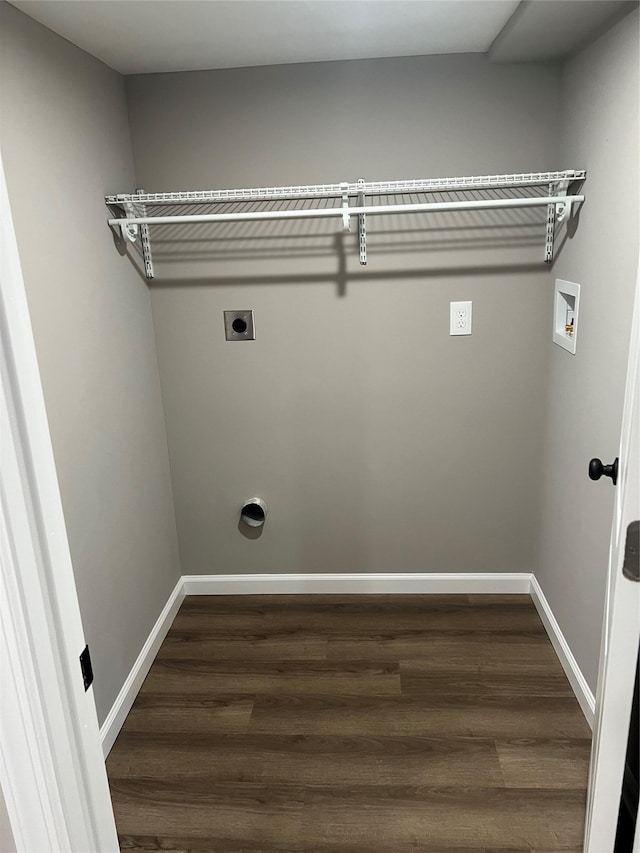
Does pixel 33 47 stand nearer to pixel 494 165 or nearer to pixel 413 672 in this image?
pixel 494 165

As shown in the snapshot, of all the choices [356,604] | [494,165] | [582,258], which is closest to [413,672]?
[356,604]

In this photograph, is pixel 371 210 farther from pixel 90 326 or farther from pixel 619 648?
pixel 619 648

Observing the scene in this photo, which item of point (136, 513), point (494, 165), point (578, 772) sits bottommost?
point (578, 772)

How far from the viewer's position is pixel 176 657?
2615 millimetres

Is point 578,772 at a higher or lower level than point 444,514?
lower

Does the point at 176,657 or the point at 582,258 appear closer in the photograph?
the point at 582,258

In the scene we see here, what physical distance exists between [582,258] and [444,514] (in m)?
1.25

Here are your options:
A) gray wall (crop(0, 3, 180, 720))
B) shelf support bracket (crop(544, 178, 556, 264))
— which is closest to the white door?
shelf support bracket (crop(544, 178, 556, 264))

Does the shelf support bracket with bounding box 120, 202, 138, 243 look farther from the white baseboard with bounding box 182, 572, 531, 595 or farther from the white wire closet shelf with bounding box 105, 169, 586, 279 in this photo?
the white baseboard with bounding box 182, 572, 531, 595

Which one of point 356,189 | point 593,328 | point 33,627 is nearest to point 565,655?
point 593,328

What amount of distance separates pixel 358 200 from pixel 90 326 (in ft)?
3.78

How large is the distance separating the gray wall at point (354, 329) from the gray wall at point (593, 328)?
0.23 metres

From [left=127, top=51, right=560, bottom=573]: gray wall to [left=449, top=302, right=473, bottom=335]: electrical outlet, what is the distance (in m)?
0.03

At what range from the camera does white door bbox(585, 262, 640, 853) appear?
3.89ft
